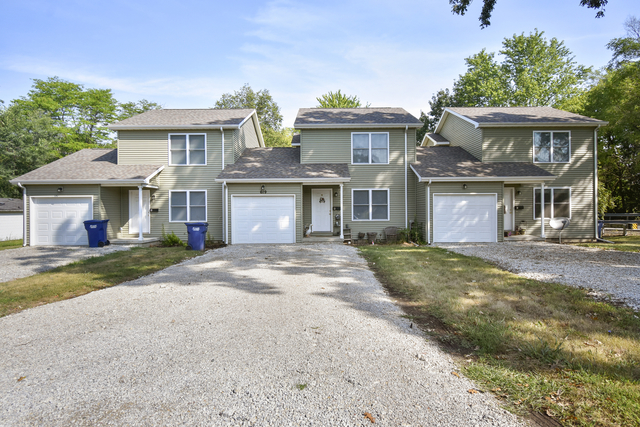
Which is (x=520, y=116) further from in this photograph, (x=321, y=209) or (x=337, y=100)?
(x=337, y=100)

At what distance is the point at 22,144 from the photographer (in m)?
25.9

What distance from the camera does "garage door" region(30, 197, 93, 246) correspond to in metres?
13.7

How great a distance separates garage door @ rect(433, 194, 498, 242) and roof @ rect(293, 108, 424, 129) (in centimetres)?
380

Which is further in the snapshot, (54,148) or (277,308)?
(54,148)

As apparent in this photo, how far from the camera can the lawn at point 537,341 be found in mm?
2414

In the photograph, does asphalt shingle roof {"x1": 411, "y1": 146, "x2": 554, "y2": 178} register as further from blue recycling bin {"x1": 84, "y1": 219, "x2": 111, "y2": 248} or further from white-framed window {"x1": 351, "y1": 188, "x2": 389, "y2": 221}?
blue recycling bin {"x1": 84, "y1": 219, "x2": 111, "y2": 248}

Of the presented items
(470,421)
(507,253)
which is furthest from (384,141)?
(470,421)

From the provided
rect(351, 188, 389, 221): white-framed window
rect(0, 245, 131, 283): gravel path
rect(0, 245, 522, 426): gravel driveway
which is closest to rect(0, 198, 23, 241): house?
rect(0, 245, 131, 283): gravel path

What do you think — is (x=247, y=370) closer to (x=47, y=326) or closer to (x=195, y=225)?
(x=47, y=326)

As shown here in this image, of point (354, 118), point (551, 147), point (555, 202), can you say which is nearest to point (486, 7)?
point (354, 118)

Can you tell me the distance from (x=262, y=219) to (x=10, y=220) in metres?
20.6

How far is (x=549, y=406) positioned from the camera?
236cm

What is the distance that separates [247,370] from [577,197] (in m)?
17.6

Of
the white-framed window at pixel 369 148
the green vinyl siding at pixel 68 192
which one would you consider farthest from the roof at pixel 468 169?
the green vinyl siding at pixel 68 192
